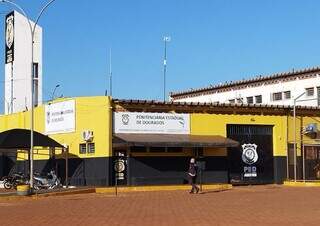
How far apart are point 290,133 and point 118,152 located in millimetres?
12296

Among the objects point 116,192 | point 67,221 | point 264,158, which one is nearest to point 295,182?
point 264,158

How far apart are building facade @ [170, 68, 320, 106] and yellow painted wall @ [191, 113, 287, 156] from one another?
25.7 ft

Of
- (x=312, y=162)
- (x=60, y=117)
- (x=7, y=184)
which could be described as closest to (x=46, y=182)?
(x=7, y=184)

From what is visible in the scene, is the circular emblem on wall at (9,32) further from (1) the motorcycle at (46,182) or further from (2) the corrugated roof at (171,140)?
(2) the corrugated roof at (171,140)

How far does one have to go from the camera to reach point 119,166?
34.7m

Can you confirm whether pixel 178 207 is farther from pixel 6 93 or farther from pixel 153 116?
pixel 6 93

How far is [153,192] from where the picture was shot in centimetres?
3262

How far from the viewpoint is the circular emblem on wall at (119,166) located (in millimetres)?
34625

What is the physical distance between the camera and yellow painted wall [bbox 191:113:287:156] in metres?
37.5

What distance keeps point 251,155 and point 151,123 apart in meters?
7.19

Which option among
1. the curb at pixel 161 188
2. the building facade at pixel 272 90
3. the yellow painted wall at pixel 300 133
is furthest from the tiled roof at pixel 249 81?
the curb at pixel 161 188

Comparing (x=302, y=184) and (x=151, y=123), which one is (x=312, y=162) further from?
(x=151, y=123)

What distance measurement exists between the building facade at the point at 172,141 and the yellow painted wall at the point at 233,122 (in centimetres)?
6

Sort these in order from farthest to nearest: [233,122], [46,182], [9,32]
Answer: [9,32] → [233,122] → [46,182]
